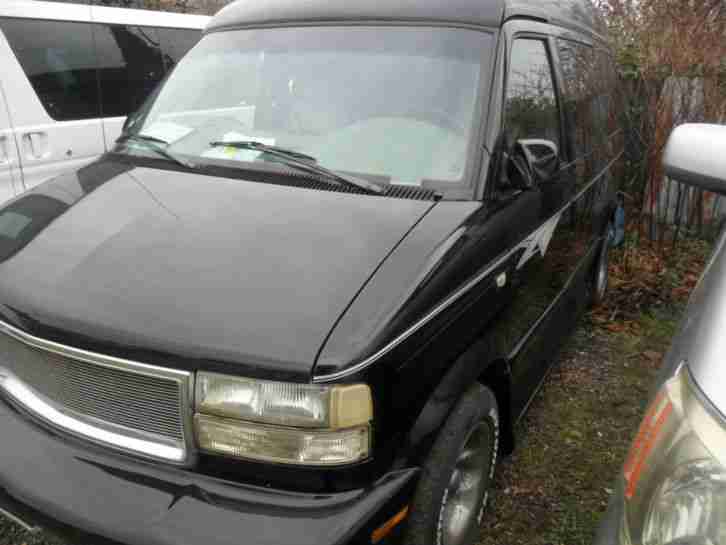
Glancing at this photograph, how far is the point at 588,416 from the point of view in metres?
3.38

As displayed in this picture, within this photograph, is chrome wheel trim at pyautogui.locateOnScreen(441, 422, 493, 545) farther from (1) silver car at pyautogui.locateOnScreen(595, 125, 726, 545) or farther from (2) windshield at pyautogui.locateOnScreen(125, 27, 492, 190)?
(2) windshield at pyautogui.locateOnScreen(125, 27, 492, 190)

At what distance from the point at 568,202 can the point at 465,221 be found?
1.31 metres

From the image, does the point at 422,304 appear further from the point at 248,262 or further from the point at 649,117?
the point at 649,117

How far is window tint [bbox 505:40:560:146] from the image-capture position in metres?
2.51

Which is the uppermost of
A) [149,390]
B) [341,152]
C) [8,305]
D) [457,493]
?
[341,152]

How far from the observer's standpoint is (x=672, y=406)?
1.30 meters

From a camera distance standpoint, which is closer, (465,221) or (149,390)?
(149,390)

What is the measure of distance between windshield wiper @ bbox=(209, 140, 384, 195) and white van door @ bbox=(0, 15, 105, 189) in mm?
2460

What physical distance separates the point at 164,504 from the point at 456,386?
37.1 inches

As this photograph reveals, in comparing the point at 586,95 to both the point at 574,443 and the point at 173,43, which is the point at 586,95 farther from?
the point at 173,43

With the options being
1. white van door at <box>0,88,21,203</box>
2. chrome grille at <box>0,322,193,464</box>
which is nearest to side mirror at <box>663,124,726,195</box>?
chrome grille at <box>0,322,193,464</box>

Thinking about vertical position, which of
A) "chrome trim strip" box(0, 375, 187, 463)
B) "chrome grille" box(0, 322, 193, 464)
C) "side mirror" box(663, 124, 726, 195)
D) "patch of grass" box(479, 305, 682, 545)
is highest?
"side mirror" box(663, 124, 726, 195)

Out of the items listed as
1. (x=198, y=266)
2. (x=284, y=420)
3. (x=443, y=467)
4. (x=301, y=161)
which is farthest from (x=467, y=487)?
(x=301, y=161)

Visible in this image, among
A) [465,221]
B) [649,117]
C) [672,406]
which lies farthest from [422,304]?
[649,117]
